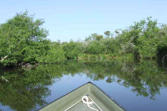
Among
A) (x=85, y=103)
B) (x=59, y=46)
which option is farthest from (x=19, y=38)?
(x=59, y=46)

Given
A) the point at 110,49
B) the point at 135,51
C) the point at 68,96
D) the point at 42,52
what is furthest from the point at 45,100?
the point at 110,49

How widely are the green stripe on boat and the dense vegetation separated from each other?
1567 centimetres

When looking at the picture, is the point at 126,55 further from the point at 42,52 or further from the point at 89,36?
the point at 89,36

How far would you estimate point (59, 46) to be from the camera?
3922 cm

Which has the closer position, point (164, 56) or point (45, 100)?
point (45, 100)

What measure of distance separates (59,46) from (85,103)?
37.1m

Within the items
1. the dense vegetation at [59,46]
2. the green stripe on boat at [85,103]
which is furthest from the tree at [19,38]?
the green stripe on boat at [85,103]

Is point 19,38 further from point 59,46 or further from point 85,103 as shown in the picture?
point 59,46

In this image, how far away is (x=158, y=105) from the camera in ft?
22.6

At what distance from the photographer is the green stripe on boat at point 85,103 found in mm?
2475

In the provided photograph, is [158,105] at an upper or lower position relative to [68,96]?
lower

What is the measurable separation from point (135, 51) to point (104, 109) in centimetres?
3538

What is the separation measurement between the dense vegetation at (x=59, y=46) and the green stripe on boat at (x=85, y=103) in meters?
15.7

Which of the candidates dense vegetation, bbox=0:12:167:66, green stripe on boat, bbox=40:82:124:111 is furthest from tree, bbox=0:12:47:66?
A: green stripe on boat, bbox=40:82:124:111
